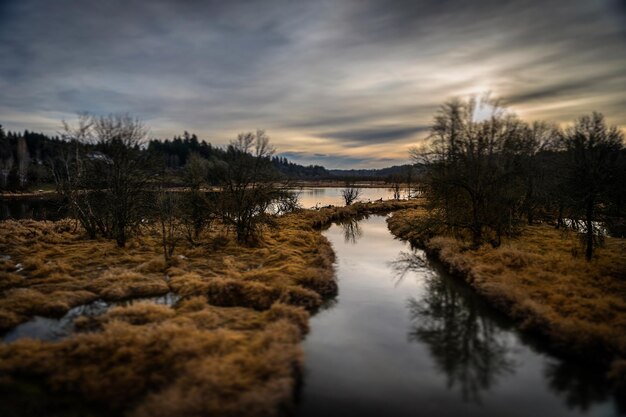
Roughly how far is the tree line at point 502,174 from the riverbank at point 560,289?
2.12m

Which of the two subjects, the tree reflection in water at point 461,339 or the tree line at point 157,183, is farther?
the tree line at point 157,183

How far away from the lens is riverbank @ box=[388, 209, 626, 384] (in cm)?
1171

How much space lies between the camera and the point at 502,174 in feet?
84.1

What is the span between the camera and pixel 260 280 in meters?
18.5

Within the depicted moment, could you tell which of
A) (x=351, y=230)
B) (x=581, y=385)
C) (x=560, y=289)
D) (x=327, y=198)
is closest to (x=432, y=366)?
(x=581, y=385)

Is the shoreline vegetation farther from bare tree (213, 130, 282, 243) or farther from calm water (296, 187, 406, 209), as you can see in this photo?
calm water (296, 187, 406, 209)

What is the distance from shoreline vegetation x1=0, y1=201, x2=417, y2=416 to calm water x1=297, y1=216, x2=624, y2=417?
1224mm

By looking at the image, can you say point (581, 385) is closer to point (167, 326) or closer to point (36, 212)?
point (167, 326)

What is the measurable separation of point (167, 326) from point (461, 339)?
1129cm

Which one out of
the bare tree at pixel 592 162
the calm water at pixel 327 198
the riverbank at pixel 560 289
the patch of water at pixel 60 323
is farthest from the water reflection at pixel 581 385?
the calm water at pixel 327 198

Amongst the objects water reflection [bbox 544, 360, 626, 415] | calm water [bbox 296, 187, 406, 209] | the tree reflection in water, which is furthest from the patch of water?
calm water [bbox 296, 187, 406, 209]

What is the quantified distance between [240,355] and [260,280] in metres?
8.19

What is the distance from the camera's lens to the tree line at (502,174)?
19500 mm

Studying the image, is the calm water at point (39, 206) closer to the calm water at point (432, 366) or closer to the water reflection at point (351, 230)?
the water reflection at point (351, 230)
